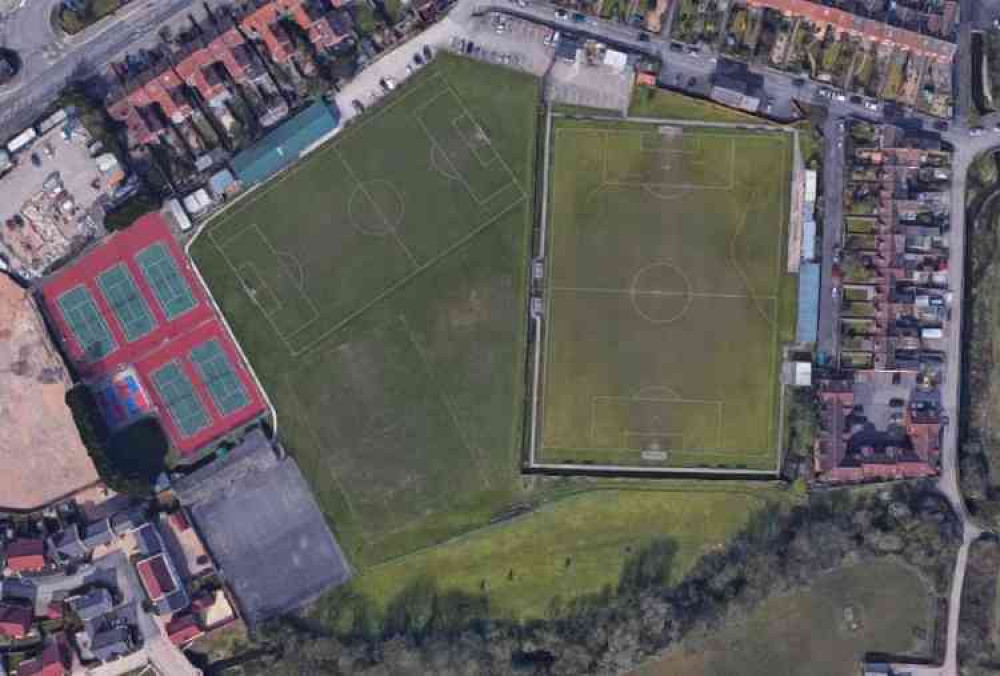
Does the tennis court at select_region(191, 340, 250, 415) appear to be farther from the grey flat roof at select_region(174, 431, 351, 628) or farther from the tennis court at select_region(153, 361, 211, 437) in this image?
the grey flat roof at select_region(174, 431, 351, 628)

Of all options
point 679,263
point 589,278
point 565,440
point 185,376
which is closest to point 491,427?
point 565,440

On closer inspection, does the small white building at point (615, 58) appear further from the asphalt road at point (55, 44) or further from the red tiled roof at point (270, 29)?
the asphalt road at point (55, 44)

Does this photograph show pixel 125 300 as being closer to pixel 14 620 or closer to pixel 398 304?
pixel 398 304

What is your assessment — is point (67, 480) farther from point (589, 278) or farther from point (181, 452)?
point (589, 278)

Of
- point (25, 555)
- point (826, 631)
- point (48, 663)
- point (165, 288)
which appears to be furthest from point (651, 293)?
point (48, 663)

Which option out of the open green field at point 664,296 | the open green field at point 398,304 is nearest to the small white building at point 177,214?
the open green field at point 398,304
